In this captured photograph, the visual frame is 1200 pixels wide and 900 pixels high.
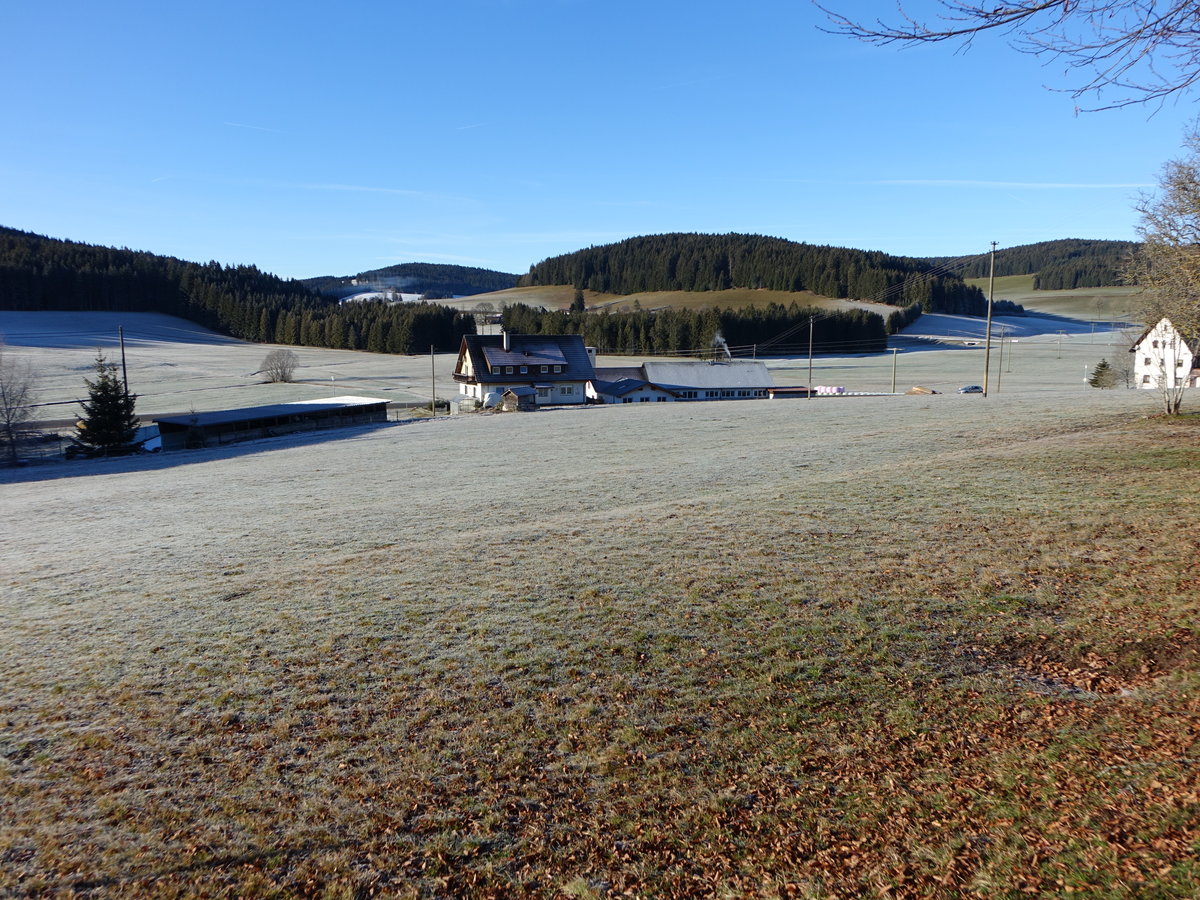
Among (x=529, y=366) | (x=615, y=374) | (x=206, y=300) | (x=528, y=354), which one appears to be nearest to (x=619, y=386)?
(x=615, y=374)

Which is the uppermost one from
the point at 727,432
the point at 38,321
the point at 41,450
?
the point at 38,321

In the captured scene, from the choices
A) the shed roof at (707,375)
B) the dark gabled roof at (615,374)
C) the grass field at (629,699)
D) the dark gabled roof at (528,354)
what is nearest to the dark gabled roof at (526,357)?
the dark gabled roof at (528,354)

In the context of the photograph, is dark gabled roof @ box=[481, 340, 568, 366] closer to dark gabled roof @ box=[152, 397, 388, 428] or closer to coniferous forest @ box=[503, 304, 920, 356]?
dark gabled roof @ box=[152, 397, 388, 428]

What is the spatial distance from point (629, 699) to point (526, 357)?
61.4 m

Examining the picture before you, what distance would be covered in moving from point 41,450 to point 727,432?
137 feet

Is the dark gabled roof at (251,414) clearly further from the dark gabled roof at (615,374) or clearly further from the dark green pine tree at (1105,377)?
the dark green pine tree at (1105,377)

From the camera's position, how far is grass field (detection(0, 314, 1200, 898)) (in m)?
5.70

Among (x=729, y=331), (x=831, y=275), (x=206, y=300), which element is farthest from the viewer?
(x=831, y=275)

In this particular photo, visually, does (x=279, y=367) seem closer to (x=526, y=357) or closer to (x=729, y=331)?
(x=526, y=357)

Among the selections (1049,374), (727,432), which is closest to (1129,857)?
(727,432)

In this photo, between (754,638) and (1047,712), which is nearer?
(1047,712)

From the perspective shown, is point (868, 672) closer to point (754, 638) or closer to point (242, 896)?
point (754, 638)

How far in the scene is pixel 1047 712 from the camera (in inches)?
294

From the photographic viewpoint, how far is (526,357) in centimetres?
6812
